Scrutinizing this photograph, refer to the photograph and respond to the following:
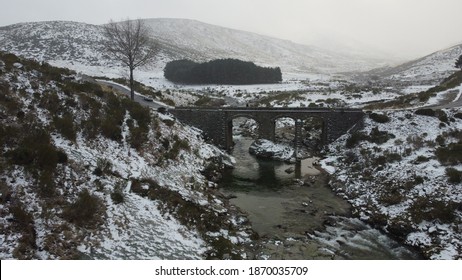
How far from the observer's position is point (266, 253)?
19.5 meters

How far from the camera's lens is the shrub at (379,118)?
40.3 metres

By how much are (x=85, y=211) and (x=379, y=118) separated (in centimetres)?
3506

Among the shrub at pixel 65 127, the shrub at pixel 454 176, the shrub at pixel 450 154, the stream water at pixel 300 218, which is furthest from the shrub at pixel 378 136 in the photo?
the shrub at pixel 65 127

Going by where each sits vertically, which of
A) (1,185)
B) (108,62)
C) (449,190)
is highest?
(108,62)

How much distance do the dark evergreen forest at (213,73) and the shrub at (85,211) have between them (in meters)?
94.5

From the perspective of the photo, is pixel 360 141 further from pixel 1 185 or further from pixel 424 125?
pixel 1 185

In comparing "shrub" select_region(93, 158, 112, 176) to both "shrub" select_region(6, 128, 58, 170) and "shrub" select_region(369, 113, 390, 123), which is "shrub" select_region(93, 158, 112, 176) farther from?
"shrub" select_region(369, 113, 390, 123)

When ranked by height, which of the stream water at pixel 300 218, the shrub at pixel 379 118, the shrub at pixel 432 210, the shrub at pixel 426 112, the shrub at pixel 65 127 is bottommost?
the stream water at pixel 300 218

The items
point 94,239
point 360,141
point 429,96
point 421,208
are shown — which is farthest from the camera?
point 429,96

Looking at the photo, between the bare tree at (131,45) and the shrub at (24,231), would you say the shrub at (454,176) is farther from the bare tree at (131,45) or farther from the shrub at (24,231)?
the bare tree at (131,45)

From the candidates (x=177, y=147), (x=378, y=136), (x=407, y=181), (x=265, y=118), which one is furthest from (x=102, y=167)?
(x=378, y=136)

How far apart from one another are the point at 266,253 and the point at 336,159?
21.4m

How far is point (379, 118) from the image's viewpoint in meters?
40.7

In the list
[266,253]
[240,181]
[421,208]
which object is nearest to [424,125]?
[421,208]
